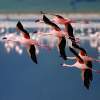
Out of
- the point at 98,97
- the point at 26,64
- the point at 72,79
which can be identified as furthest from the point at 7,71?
the point at 98,97

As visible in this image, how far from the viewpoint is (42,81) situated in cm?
210

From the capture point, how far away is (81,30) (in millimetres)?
3676

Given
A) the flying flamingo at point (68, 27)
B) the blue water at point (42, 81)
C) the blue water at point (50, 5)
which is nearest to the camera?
the flying flamingo at point (68, 27)

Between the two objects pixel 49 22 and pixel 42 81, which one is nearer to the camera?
pixel 49 22

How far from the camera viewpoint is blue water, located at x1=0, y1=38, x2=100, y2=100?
70.9 inches

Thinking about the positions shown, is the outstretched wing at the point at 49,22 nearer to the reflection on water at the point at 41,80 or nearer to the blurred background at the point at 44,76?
the blurred background at the point at 44,76

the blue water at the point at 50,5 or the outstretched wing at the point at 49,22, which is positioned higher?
the outstretched wing at the point at 49,22

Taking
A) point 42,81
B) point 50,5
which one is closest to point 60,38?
point 42,81

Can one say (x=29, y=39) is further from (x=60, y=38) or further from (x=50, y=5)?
(x=50, y=5)

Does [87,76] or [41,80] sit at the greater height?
[87,76]

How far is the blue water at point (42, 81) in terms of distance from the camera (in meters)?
1.80

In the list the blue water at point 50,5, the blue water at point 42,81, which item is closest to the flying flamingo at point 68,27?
the blue water at point 42,81

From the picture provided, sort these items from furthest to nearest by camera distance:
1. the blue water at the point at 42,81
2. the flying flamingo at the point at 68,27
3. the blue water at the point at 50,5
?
the blue water at the point at 50,5
the blue water at the point at 42,81
the flying flamingo at the point at 68,27

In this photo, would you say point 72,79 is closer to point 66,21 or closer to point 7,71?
point 7,71
